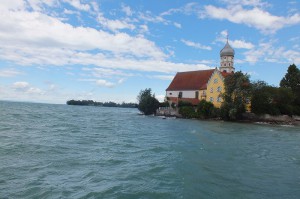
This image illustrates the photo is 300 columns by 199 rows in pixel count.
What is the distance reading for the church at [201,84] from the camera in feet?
213

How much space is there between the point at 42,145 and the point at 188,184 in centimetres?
1033

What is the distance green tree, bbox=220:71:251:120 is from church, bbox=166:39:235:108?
20.6ft

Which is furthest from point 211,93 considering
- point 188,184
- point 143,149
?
point 188,184

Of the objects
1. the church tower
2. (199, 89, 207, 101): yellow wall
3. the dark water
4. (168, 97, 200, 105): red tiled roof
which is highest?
the church tower

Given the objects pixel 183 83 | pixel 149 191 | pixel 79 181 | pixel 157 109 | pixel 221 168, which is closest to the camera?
pixel 149 191

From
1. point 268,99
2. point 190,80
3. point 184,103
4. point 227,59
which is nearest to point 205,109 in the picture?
point 184,103

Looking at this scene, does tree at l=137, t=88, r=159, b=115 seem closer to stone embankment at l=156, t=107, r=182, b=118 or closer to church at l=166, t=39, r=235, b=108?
stone embankment at l=156, t=107, r=182, b=118

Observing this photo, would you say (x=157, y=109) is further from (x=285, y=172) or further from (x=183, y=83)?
(x=285, y=172)

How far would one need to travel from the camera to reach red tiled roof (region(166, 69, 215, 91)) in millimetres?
74194

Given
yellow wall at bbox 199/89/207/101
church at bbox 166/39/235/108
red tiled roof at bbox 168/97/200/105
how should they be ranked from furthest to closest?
1. red tiled roof at bbox 168/97/200/105
2. yellow wall at bbox 199/89/207/101
3. church at bbox 166/39/235/108

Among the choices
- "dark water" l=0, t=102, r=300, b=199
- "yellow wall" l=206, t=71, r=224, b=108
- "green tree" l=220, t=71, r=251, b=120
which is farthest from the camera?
"yellow wall" l=206, t=71, r=224, b=108

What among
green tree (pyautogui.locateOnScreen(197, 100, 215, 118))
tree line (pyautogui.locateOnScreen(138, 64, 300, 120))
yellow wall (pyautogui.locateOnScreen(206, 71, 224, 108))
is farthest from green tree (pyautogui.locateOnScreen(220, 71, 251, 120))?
yellow wall (pyautogui.locateOnScreen(206, 71, 224, 108))

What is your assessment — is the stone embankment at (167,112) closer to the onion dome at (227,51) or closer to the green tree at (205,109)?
the green tree at (205,109)

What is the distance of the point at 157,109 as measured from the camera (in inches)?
2867
